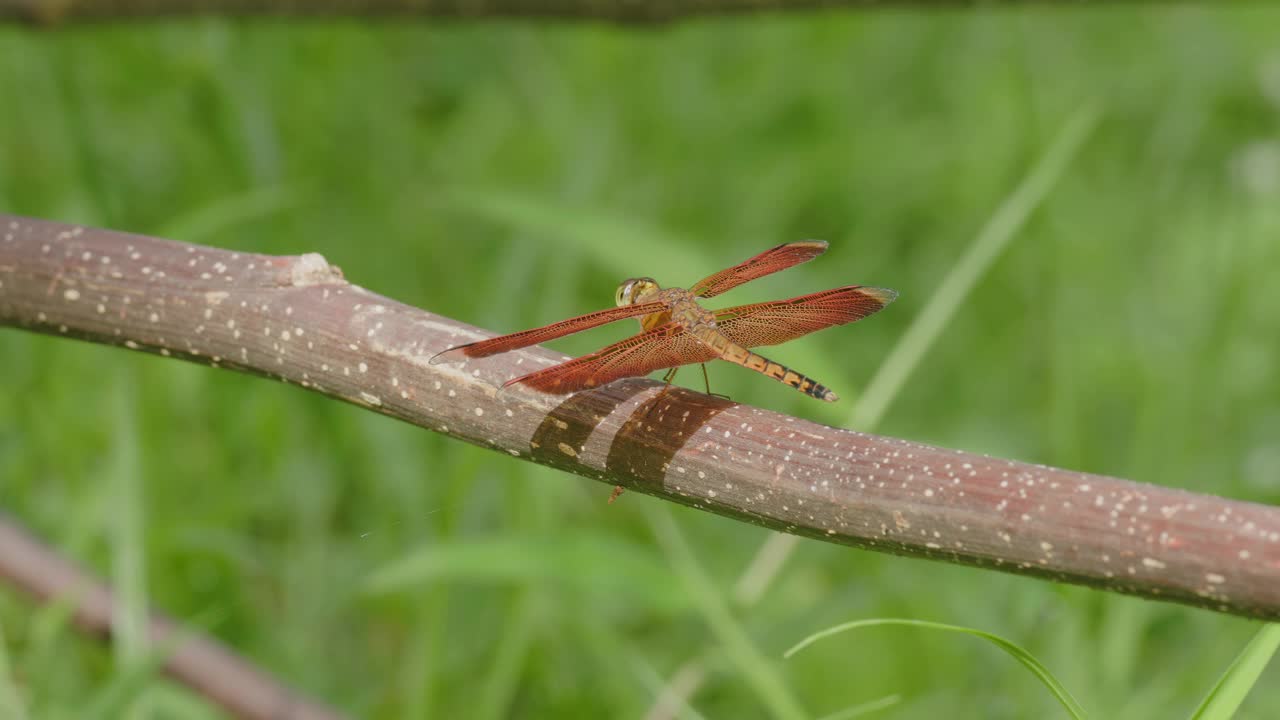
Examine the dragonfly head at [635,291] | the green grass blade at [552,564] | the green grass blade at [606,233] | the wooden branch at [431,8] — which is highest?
the wooden branch at [431,8]

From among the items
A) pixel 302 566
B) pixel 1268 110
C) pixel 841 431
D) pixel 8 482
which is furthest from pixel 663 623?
pixel 1268 110

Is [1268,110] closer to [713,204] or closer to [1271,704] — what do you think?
[713,204]

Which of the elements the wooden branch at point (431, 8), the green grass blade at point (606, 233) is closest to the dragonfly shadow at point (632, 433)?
the green grass blade at point (606, 233)

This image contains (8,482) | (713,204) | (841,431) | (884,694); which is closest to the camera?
(841,431)

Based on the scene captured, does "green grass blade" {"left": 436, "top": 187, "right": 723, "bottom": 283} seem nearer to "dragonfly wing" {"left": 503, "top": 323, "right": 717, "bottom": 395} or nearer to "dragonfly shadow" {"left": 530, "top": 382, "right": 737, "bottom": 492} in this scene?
"dragonfly wing" {"left": 503, "top": 323, "right": 717, "bottom": 395}

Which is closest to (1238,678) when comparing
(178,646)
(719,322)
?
(719,322)

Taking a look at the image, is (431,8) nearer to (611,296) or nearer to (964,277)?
(964,277)

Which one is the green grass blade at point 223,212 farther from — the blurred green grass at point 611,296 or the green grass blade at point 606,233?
the green grass blade at point 606,233
